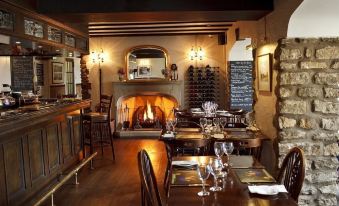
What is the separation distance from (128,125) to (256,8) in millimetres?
6371

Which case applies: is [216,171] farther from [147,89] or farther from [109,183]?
[147,89]

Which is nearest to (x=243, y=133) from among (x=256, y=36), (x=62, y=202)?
(x=256, y=36)

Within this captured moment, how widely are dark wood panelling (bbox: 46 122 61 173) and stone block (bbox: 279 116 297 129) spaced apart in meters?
2.91

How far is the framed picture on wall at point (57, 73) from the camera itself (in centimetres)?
1058

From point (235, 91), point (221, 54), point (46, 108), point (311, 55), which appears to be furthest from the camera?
point (221, 54)

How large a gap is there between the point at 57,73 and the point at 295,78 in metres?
7.94

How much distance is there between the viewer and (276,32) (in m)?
4.77

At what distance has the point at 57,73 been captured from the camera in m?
10.8

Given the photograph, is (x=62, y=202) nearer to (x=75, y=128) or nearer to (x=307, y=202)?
(x=75, y=128)

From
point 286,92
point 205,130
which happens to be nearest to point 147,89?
point 205,130

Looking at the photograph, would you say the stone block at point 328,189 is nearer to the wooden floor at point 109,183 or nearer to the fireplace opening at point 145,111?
the wooden floor at point 109,183

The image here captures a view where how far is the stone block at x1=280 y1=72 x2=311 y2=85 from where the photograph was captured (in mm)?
4406

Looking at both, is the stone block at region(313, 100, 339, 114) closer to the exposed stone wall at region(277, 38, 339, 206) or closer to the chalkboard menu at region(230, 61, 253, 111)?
the exposed stone wall at region(277, 38, 339, 206)

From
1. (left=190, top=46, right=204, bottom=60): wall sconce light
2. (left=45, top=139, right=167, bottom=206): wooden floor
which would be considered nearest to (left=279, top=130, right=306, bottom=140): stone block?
(left=45, top=139, right=167, bottom=206): wooden floor
